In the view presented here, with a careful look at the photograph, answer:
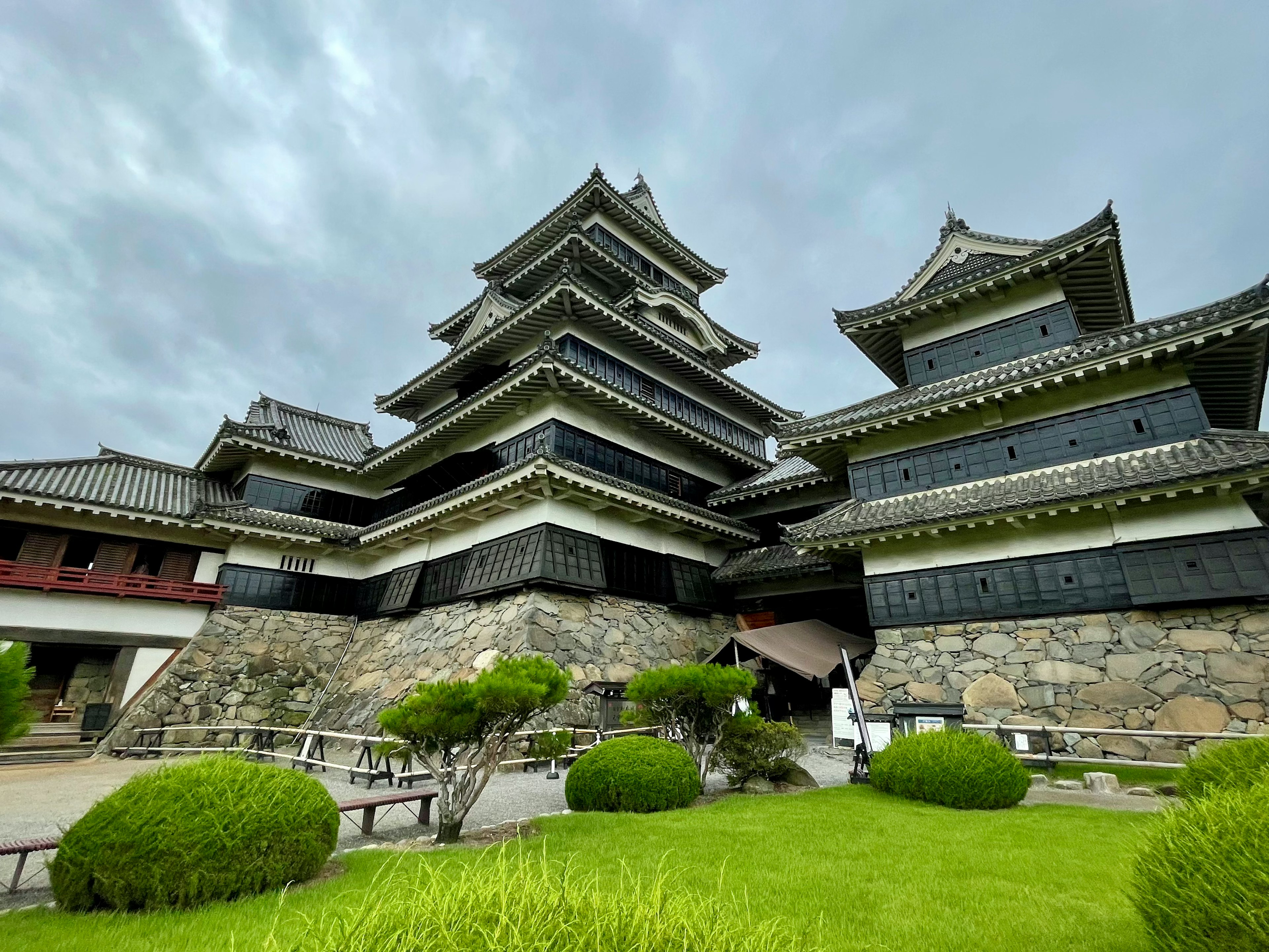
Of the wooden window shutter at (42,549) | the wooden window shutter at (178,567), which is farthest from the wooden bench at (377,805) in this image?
the wooden window shutter at (42,549)

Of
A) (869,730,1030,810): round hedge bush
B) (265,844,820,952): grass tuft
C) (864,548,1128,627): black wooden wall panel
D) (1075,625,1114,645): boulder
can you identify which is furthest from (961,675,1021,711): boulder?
(265,844,820,952): grass tuft

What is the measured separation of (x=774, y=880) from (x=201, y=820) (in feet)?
15.9

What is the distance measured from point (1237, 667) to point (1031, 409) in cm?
649

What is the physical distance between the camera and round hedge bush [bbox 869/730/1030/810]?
26.0 ft

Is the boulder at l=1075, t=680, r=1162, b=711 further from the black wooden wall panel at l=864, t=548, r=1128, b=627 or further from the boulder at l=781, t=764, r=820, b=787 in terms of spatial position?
→ the boulder at l=781, t=764, r=820, b=787

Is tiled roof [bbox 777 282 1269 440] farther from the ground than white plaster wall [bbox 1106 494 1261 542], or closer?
farther from the ground

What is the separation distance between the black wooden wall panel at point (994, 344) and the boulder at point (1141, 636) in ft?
23.9

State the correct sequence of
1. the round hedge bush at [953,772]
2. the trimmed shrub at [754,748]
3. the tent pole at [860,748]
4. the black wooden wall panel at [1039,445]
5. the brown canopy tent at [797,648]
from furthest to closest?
the brown canopy tent at [797,648] < the black wooden wall panel at [1039,445] < the tent pole at [860,748] < the trimmed shrub at [754,748] < the round hedge bush at [953,772]

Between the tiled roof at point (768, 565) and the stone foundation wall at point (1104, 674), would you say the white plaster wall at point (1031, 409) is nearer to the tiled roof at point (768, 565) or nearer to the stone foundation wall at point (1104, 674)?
the tiled roof at point (768, 565)

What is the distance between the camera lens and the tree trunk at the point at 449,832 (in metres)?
6.75

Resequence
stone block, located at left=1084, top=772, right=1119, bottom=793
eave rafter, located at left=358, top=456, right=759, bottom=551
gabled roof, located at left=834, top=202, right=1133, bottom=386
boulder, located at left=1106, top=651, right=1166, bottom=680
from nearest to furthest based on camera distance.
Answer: stone block, located at left=1084, top=772, right=1119, bottom=793 < boulder, located at left=1106, top=651, right=1166, bottom=680 < gabled roof, located at left=834, top=202, right=1133, bottom=386 < eave rafter, located at left=358, top=456, right=759, bottom=551

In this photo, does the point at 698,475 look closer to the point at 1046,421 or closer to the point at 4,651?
the point at 1046,421

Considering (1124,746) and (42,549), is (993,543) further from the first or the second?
(42,549)

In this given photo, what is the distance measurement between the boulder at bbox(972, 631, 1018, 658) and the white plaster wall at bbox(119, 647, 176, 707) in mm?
23289
